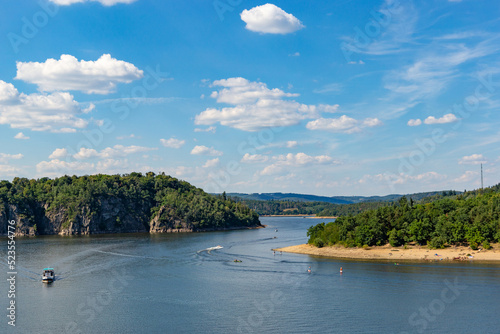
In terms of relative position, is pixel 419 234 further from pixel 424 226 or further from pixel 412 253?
pixel 412 253

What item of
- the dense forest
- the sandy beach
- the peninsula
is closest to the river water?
the sandy beach

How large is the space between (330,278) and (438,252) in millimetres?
50684

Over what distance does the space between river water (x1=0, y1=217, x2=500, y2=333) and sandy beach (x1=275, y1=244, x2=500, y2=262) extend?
9.64 metres

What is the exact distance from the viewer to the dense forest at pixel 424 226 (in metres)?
142

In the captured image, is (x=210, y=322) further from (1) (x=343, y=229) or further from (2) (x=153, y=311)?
(1) (x=343, y=229)

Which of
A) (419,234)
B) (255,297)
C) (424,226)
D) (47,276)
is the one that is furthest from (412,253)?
(47,276)

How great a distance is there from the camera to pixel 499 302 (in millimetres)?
81438

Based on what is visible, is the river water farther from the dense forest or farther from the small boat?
the dense forest

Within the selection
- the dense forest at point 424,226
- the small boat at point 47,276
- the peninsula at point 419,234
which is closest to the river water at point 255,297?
the small boat at point 47,276

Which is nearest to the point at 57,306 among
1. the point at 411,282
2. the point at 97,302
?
the point at 97,302

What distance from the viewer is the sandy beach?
132 meters

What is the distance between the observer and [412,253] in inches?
5522

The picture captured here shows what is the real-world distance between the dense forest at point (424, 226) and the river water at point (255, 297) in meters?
20.9

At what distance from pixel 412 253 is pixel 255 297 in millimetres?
71990
